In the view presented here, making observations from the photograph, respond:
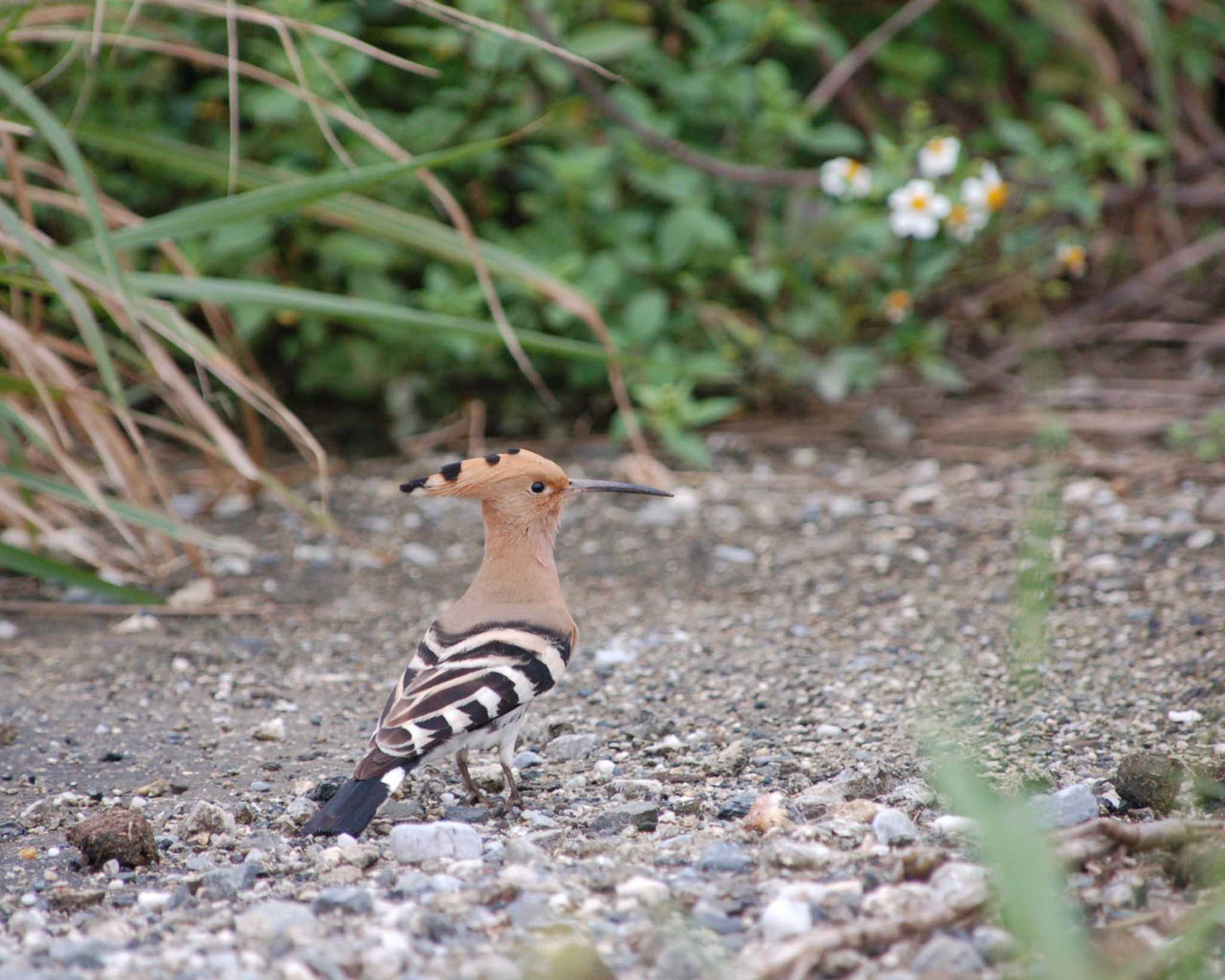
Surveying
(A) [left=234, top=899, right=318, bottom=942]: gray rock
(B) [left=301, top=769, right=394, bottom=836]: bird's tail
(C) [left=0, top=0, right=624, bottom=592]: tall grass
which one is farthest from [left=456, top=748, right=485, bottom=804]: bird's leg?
(C) [left=0, top=0, right=624, bottom=592]: tall grass

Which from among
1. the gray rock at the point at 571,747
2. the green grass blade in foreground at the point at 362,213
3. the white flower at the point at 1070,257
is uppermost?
the white flower at the point at 1070,257

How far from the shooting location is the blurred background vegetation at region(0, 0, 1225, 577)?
464cm

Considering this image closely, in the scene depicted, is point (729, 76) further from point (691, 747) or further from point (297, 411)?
point (691, 747)

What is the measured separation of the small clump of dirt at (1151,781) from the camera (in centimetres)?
267

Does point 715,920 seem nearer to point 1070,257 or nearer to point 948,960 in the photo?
point 948,960

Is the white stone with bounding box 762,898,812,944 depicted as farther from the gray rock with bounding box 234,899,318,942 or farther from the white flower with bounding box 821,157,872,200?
the white flower with bounding box 821,157,872,200

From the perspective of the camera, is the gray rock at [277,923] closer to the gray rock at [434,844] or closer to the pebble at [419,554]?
the gray rock at [434,844]

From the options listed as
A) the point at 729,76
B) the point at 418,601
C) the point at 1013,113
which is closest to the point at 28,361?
the point at 418,601

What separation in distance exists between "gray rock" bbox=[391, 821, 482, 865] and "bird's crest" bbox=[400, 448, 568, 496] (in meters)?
0.81

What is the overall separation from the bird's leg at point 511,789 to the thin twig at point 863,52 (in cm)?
323

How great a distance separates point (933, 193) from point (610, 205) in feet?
3.66

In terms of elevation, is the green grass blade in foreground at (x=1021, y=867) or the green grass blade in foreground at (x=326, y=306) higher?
the green grass blade in foreground at (x=326, y=306)

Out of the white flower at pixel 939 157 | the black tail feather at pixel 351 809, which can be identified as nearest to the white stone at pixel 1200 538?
the white flower at pixel 939 157

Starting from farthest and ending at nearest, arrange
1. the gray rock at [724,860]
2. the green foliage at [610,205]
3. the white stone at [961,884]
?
the green foliage at [610,205] < the gray rock at [724,860] < the white stone at [961,884]
